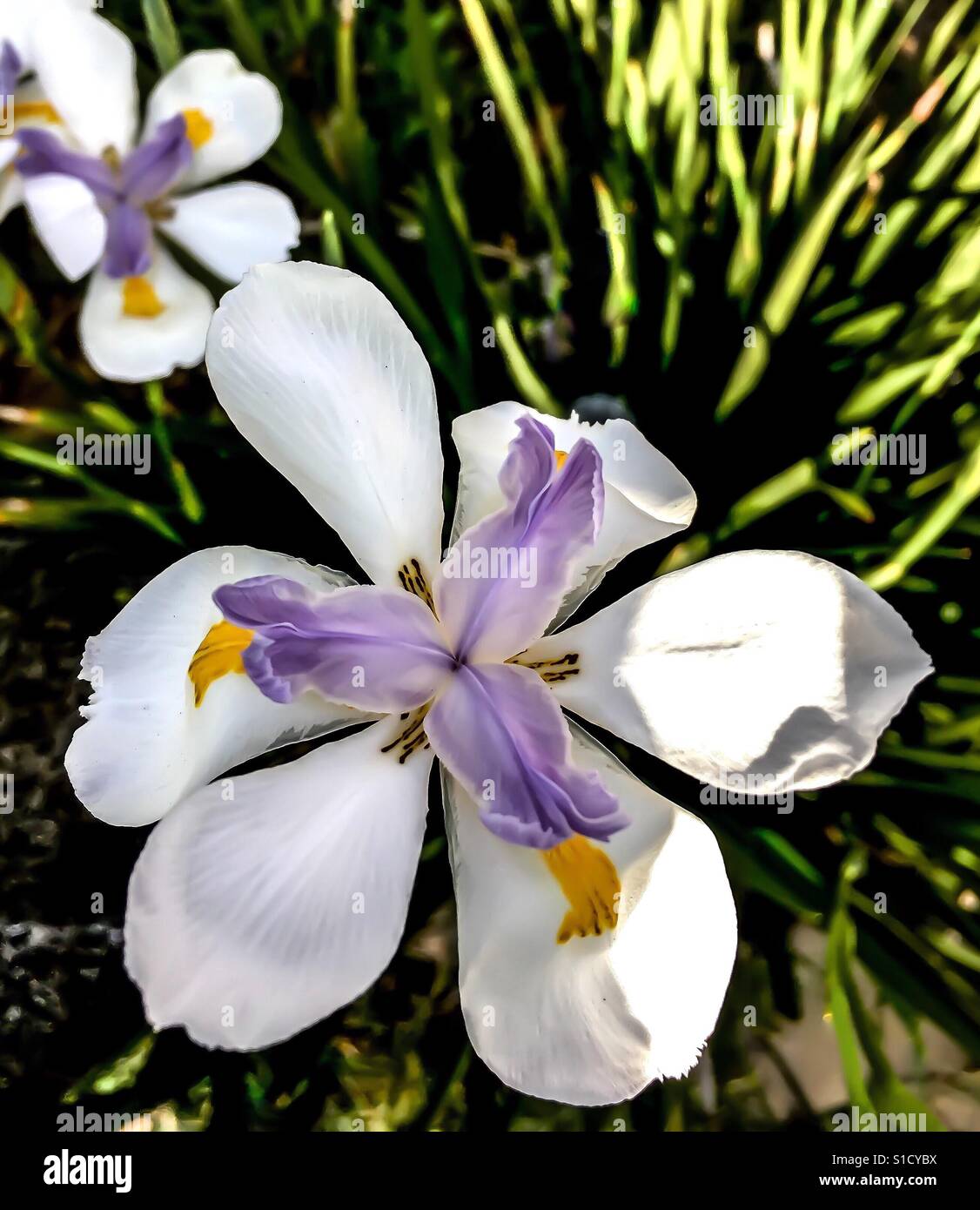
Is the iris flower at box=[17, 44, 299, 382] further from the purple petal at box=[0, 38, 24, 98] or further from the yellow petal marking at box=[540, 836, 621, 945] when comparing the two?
the yellow petal marking at box=[540, 836, 621, 945]

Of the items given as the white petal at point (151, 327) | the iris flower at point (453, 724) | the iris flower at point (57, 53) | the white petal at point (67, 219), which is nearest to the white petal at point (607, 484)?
the iris flower at point (453, 724)

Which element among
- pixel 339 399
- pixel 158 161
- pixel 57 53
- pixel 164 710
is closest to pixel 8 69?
pixel 57 53

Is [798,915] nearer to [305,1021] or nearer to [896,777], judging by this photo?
[896,777]

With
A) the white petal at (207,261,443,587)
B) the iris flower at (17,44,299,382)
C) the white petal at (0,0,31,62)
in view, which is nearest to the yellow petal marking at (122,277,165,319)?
the iris flower at (17,44,299,382)

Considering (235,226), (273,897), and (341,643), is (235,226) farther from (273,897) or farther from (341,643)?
(273,897)

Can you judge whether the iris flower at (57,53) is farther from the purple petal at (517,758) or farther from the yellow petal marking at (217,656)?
the purple petal at (517,758)
